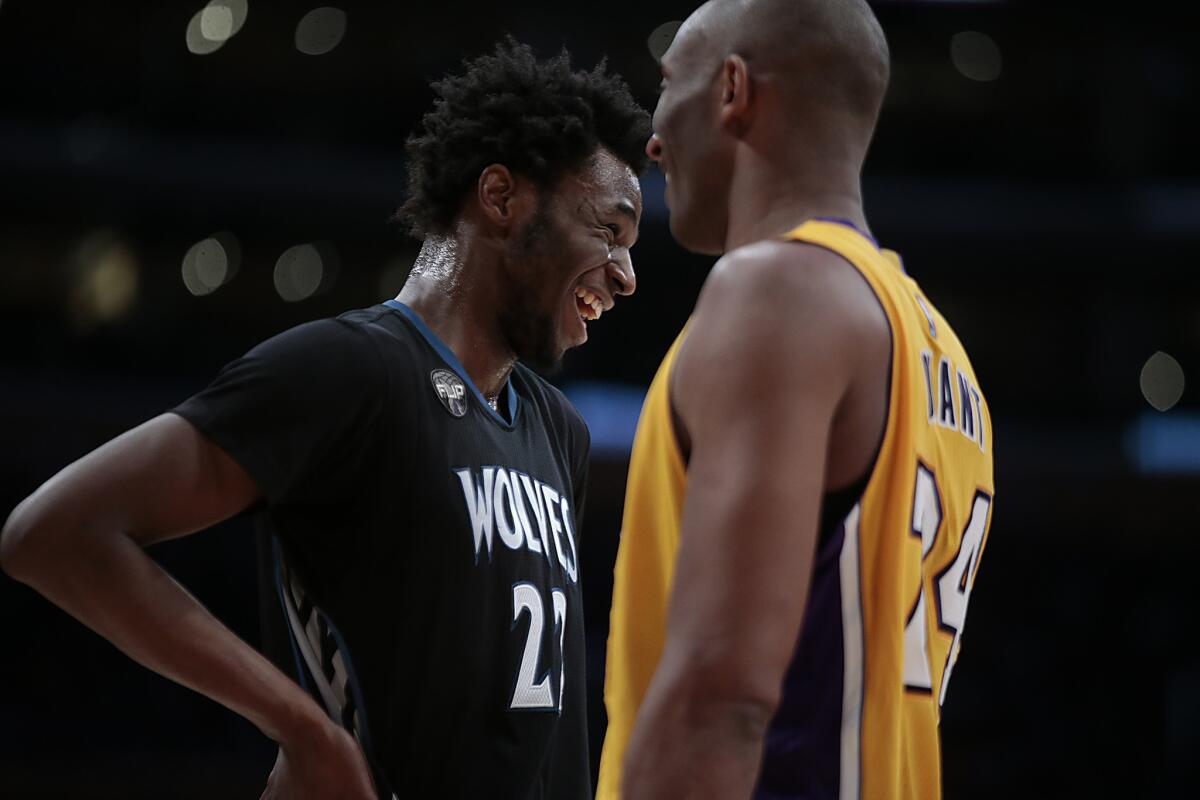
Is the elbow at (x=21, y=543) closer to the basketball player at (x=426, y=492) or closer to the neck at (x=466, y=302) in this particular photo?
the basketball player at (x=426, y=492)

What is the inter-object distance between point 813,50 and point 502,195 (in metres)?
1.08

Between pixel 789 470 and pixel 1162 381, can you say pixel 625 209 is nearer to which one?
pixel 789 470

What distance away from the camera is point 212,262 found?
43.2ft

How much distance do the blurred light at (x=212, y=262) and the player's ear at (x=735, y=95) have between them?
474 inches

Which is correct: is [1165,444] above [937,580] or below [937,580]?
below

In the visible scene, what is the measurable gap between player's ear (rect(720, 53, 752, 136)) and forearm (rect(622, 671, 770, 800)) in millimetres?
768

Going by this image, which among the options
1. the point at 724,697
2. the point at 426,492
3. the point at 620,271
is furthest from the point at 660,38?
the point at 724,697

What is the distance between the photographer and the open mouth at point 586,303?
269 cm

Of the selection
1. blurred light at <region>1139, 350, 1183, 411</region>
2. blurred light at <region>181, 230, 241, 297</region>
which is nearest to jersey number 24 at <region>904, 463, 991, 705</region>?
blurred light at <region>181, 230, 241, 297</region>

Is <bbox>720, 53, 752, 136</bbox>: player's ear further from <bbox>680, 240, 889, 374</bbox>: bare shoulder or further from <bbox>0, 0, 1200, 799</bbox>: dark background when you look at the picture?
<bbox>0, 0, 1200, 799</bbox>: dark background

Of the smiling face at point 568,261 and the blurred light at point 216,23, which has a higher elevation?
the blurred light at point 216,23

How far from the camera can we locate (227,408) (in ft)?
6.57

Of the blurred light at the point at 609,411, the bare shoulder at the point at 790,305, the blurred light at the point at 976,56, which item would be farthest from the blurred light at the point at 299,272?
the bare shoulder at the point at 790,305

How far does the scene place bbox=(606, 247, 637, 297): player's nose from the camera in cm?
269
